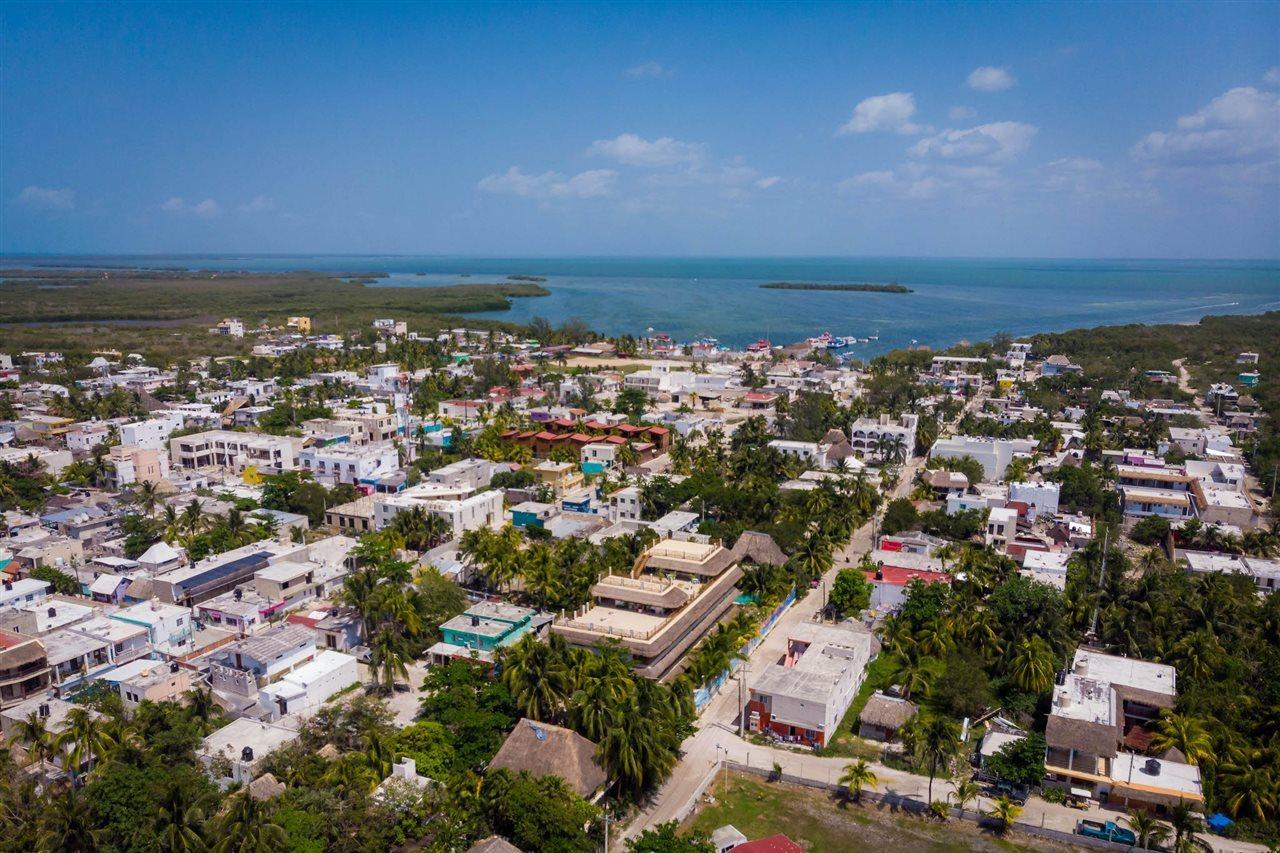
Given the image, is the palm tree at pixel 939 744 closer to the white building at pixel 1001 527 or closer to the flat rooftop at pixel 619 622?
the flat rooftop at pixel 619 622

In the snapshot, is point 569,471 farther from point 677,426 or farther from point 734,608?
point 734,608

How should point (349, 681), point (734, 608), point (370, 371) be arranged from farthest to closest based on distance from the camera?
point (370, 371) → point (734, 608) → point (349, 681)


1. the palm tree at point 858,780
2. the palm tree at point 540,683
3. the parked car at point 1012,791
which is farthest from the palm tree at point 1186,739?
the palm tree at point 540,683

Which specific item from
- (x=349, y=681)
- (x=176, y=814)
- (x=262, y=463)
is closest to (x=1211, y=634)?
(x=349, y=681)

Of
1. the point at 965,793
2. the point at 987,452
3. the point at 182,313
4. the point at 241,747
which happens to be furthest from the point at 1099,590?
the point at 182,313

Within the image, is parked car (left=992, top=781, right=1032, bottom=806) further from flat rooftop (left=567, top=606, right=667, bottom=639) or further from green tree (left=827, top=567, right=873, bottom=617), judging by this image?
green tree (left=827, top=567, right=873, bottom=617)

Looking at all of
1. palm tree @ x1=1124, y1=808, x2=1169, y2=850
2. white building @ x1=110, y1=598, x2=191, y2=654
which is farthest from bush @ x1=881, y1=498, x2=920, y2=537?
white building @ x1=110, y1=598, x2=191, y2=654
